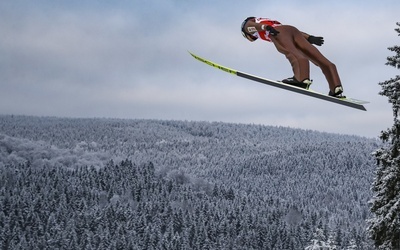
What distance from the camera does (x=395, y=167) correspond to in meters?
16.0

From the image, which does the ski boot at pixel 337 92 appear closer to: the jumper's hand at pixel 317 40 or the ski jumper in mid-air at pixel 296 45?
the ski jumper in mid-air at pixel 296 45

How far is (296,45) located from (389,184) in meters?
10.0

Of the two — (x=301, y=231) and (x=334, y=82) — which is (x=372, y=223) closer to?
(x=334, y=82)

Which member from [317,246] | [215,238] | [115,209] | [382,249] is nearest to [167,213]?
[115,209]

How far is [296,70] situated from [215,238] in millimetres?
145888

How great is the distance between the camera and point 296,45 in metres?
7.21

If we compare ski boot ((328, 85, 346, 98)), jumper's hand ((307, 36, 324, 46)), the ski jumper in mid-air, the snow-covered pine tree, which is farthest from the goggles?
the snow-covered pine tree

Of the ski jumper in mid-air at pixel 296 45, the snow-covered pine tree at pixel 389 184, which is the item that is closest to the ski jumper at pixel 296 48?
the ski jumper in mid-air at pixel 296 45

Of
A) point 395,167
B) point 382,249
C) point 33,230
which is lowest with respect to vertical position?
point 33,230

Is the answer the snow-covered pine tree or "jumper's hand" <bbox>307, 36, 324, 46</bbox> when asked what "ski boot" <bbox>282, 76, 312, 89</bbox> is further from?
the snow-covered pine tree

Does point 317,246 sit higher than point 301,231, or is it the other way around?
point 317,246

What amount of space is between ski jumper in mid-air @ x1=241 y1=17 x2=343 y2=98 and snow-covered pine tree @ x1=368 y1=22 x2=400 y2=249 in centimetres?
928

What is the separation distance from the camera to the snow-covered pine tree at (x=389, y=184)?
16016mm

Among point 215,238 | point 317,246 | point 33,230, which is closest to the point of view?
point 317,246
